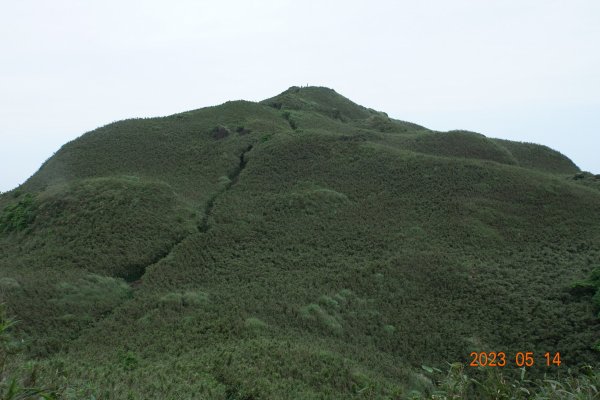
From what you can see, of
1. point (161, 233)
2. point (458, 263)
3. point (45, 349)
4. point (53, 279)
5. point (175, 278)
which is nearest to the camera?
point (45, 349)

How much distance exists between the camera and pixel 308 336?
20516 mm

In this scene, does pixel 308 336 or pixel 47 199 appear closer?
pixel 308 336

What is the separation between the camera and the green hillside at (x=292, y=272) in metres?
16.4

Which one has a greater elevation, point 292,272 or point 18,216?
point 18,216

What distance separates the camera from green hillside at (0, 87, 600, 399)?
16.4 m

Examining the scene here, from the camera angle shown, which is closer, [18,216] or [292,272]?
[292,272]

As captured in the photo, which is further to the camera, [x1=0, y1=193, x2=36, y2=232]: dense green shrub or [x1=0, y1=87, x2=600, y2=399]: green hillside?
[x1=0, y1=193, x2=36, y2=232]: dense green shrub

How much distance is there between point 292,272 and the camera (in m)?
29.2

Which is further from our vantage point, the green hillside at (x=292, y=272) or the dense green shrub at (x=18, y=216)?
the dense green shrub at (x=18, y=216)

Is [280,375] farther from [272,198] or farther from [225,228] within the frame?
[272,198]

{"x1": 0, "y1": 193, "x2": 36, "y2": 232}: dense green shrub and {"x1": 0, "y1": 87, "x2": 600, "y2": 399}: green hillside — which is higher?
{"x1": 0, "y1": 193, "x2": 36, "y2": 232}: dense green shrub

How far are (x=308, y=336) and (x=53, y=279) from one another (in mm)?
15953

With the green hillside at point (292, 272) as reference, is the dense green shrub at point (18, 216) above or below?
above

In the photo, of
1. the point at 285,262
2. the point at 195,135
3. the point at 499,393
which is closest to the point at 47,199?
the point at 285,262
